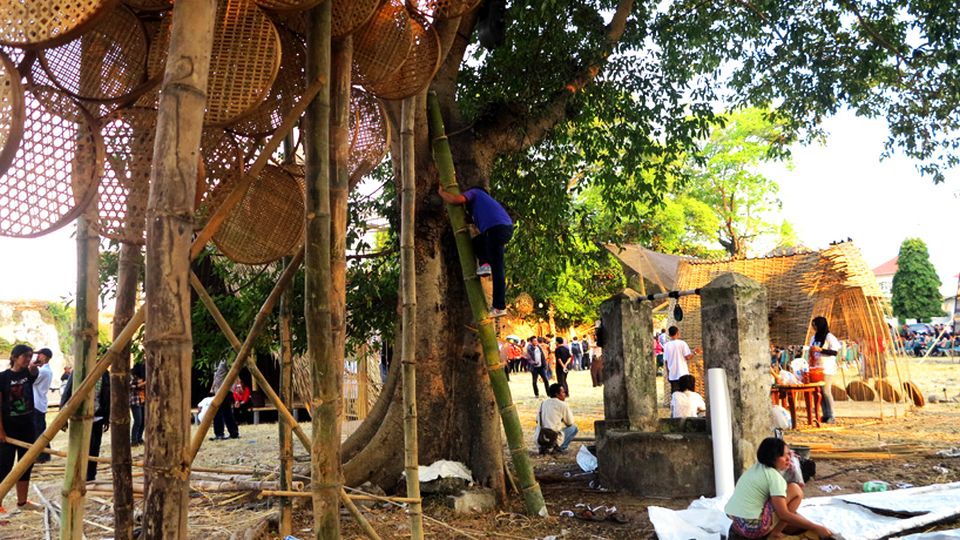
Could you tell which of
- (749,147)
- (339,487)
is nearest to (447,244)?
(339,487)

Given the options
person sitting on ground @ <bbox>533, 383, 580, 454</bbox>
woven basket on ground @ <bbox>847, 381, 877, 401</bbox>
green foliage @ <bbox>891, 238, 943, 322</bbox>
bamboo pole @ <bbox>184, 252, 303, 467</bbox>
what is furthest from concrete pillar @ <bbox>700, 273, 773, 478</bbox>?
green foliage @ <bbox>891, 238, 943, 322</bbox>

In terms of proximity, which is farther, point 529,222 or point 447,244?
point 529,222

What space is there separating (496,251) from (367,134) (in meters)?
1.84

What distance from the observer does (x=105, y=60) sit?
10.4 feet

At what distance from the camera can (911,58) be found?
29.2ft

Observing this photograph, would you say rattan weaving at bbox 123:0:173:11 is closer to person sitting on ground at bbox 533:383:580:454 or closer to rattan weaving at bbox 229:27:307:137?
rattan weaving at bbox 229:27:307:137

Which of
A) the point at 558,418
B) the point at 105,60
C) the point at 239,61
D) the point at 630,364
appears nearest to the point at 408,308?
the point at 239,61

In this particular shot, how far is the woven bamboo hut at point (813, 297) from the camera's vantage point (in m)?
12.6

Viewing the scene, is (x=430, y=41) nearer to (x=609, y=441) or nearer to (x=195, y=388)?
(x=609, y=441)

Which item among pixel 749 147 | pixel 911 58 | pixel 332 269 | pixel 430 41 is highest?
pixel 749 147

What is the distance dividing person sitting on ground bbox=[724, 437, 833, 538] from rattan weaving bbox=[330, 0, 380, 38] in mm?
3801

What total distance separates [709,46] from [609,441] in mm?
5179

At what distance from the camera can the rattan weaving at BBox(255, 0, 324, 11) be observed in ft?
9.84

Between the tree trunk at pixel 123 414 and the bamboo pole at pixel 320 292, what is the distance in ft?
3.33
